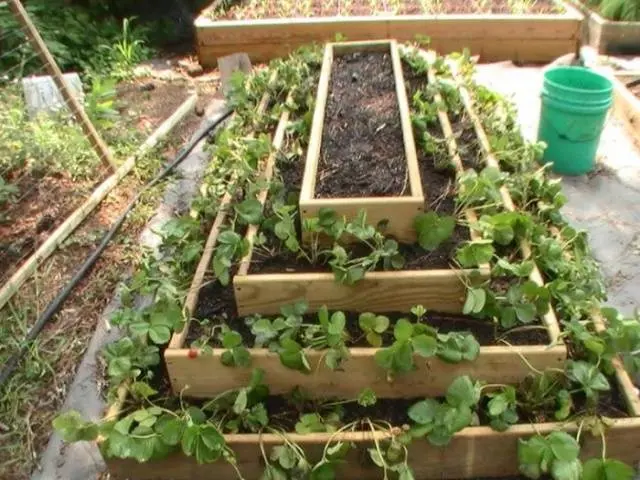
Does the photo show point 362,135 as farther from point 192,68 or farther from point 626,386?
point 192,68

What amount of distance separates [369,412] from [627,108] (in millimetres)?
2829

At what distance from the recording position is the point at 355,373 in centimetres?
183

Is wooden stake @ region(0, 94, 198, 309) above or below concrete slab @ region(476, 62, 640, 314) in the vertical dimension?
above

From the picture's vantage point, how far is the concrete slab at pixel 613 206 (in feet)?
8.51

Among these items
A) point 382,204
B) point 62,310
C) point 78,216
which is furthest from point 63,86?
point 382,204

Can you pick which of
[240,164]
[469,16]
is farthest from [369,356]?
[469,16]

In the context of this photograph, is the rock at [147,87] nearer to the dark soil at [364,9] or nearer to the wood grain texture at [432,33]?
the wood grain texture at [432,33]

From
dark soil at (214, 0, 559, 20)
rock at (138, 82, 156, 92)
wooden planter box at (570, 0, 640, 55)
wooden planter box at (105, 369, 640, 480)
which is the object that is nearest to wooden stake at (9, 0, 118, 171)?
rock at (138, 82, 156, 92)

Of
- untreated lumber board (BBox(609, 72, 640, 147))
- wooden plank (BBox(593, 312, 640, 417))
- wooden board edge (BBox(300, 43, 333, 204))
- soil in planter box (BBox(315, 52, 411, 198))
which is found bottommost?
untreated lumber board (BBox(609, 72, 640, 147))

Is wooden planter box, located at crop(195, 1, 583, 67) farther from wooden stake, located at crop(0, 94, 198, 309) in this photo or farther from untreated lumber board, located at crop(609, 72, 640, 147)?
wooden stake, located at crop(0, 94, 198, 309)

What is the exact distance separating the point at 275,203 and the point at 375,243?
1.42 ft

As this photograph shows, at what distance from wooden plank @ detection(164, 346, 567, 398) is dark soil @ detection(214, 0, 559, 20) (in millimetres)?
3717

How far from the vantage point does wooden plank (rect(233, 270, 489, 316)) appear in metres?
1.92

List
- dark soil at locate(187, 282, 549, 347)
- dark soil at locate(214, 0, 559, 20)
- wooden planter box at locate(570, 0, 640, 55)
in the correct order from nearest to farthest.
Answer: dark soil at locate(187, 282, 549, 347) < wooden planter box at locate(570, 0, 640, 55) < dark soil at locate(214, 0, 559, 20)
